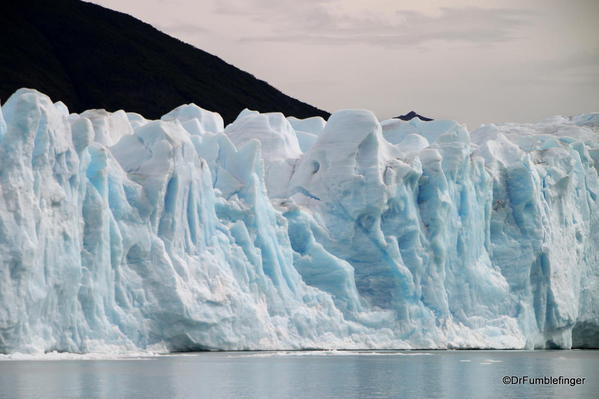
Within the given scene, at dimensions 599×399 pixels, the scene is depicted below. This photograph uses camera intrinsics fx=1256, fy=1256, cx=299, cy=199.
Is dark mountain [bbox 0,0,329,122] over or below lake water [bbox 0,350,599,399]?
over

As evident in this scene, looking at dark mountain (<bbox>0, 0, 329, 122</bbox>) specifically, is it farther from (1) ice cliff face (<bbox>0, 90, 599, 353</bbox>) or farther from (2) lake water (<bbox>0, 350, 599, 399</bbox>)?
(2) lake water (<bbox>0, 350, 599, 399</bbox>)

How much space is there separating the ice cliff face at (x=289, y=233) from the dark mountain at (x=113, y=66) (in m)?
62.8

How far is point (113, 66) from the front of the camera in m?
117

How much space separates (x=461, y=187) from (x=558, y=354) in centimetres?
633

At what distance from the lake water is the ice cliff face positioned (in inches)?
33.3

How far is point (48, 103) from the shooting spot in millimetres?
29406

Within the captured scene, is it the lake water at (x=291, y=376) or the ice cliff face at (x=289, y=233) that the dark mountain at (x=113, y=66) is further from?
the lake water at (x=291, y=376)

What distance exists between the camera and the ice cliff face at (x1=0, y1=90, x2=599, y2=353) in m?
28.9

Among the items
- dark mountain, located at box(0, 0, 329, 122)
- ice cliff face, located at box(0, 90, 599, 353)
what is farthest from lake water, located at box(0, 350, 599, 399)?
dark mountain, located at box(0, 0, 329, 122)

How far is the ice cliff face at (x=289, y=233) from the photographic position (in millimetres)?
28906

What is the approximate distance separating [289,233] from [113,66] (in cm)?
8124

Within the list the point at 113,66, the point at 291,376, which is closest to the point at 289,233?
the point at 291,376

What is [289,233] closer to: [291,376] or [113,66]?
[291,376]

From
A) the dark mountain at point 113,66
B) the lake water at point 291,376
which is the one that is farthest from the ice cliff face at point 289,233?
the dark mountain at point 113,66
